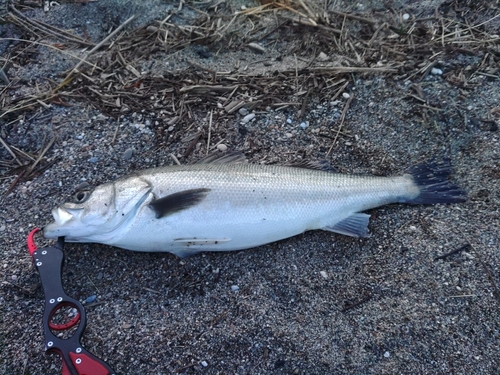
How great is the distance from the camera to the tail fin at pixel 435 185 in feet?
11.7

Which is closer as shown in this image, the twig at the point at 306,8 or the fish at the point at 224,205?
the fish at the point at 224,205

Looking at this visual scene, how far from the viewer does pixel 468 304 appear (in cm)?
307

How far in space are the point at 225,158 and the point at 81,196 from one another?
1.32 m

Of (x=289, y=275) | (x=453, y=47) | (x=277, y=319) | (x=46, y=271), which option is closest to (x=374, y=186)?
(x=289, y=275)

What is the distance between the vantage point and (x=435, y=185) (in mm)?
3592

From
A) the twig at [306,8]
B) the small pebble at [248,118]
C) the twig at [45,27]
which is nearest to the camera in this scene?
the small pebble at [248,118]

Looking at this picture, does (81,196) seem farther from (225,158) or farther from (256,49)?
(256,49)

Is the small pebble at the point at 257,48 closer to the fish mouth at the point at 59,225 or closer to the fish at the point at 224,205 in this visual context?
the fish at the point at 224,205

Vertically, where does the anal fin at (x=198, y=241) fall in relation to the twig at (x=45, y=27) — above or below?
below

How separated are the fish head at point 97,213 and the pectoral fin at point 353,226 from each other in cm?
171

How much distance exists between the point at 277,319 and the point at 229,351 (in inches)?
17.8

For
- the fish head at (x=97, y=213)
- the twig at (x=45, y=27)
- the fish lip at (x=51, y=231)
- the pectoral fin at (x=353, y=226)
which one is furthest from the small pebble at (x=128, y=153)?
the pectoral fin at (x=353, y=226)

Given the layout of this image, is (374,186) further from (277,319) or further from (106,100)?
(106,100)

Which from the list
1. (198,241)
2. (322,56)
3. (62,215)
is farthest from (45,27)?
(198,241)
